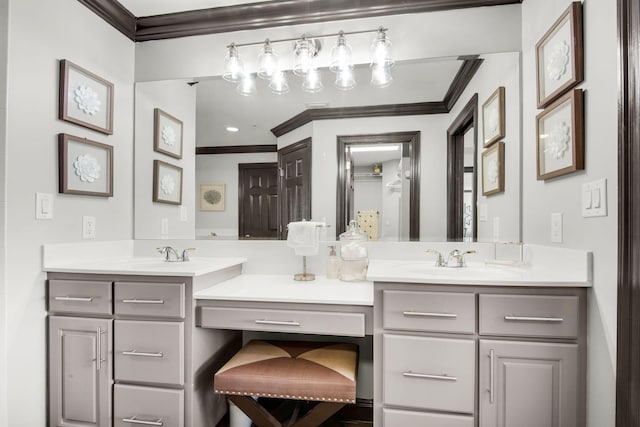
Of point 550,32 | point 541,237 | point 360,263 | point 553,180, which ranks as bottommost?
point 360,263

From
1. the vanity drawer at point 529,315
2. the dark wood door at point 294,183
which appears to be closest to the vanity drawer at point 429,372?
the vanity drawer at point 529,315

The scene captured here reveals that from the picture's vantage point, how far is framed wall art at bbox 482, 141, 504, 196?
70.0 inches

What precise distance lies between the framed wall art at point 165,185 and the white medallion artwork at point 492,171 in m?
1.91

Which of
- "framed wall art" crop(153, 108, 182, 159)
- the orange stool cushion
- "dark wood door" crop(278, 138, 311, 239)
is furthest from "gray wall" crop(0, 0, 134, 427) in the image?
"dark wood door" crop(278, 138, 311, 239)

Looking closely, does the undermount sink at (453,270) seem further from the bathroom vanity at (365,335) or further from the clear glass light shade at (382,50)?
the clear glass light shade at (382,50)

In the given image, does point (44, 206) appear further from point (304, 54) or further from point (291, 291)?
point (304, 54)

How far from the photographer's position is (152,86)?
214cm

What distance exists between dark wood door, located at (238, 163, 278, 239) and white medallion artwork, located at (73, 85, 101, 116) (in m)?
0.86

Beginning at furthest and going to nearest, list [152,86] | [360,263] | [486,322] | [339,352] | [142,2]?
1. [152,86]
2. [142,2]
3. [360,263]
4. [339,352]
5. [486,322]

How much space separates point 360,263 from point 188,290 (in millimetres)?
897

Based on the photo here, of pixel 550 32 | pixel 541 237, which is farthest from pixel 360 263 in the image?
pixel 550 32

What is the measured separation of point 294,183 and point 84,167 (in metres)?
1.16

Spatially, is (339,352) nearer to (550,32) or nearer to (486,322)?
(486,322)

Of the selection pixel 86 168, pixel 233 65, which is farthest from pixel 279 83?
pixel 86 168
